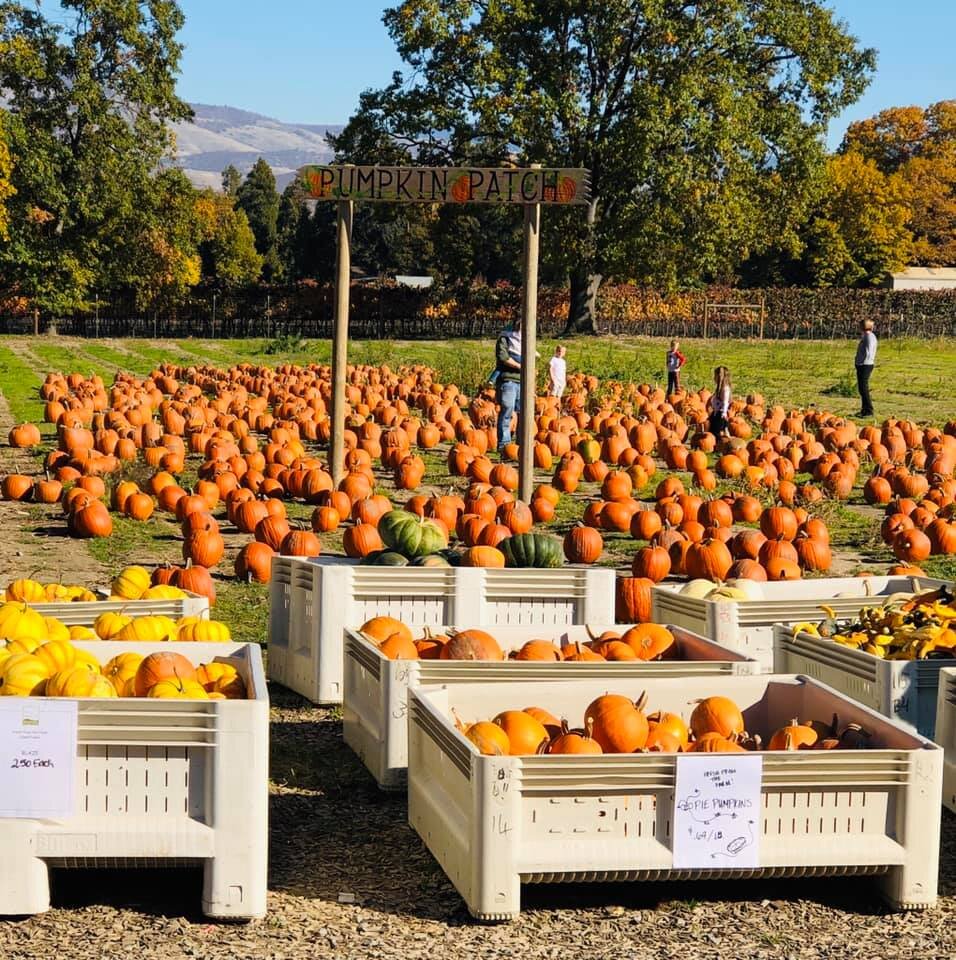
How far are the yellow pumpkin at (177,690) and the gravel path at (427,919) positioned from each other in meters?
0.59

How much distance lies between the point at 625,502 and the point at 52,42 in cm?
4499

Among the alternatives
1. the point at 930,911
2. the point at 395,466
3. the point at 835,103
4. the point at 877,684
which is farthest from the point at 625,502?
the point at 835,103

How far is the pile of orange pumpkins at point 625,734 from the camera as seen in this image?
197 inches

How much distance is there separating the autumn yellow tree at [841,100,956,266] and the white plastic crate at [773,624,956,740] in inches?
3077

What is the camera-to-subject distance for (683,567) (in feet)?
34.4

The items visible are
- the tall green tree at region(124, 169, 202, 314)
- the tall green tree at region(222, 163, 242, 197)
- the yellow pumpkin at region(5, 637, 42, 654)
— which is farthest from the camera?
the tall green tree at region(222, 163, 242, 197)

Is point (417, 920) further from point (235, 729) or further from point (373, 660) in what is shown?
point (373, 660)

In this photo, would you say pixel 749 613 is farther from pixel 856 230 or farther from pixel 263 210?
pixel 263 210

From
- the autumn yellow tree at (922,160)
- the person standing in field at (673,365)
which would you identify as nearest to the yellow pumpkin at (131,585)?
the person standing in field at (673,365)

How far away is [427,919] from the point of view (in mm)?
4703

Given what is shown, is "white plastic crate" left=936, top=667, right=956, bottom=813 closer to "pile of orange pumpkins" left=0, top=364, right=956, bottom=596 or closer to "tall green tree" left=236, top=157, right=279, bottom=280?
"pile of orange pumpkins" left=0, top=364, right=956, bottom=596

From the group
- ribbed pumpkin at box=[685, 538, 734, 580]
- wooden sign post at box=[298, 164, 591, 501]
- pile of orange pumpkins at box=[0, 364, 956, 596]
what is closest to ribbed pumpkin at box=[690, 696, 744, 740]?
pile of orange pumpkins at box=[0, 364, 956, 596]

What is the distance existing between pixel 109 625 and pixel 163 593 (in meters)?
1.17

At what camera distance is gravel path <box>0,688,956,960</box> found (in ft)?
14.6
